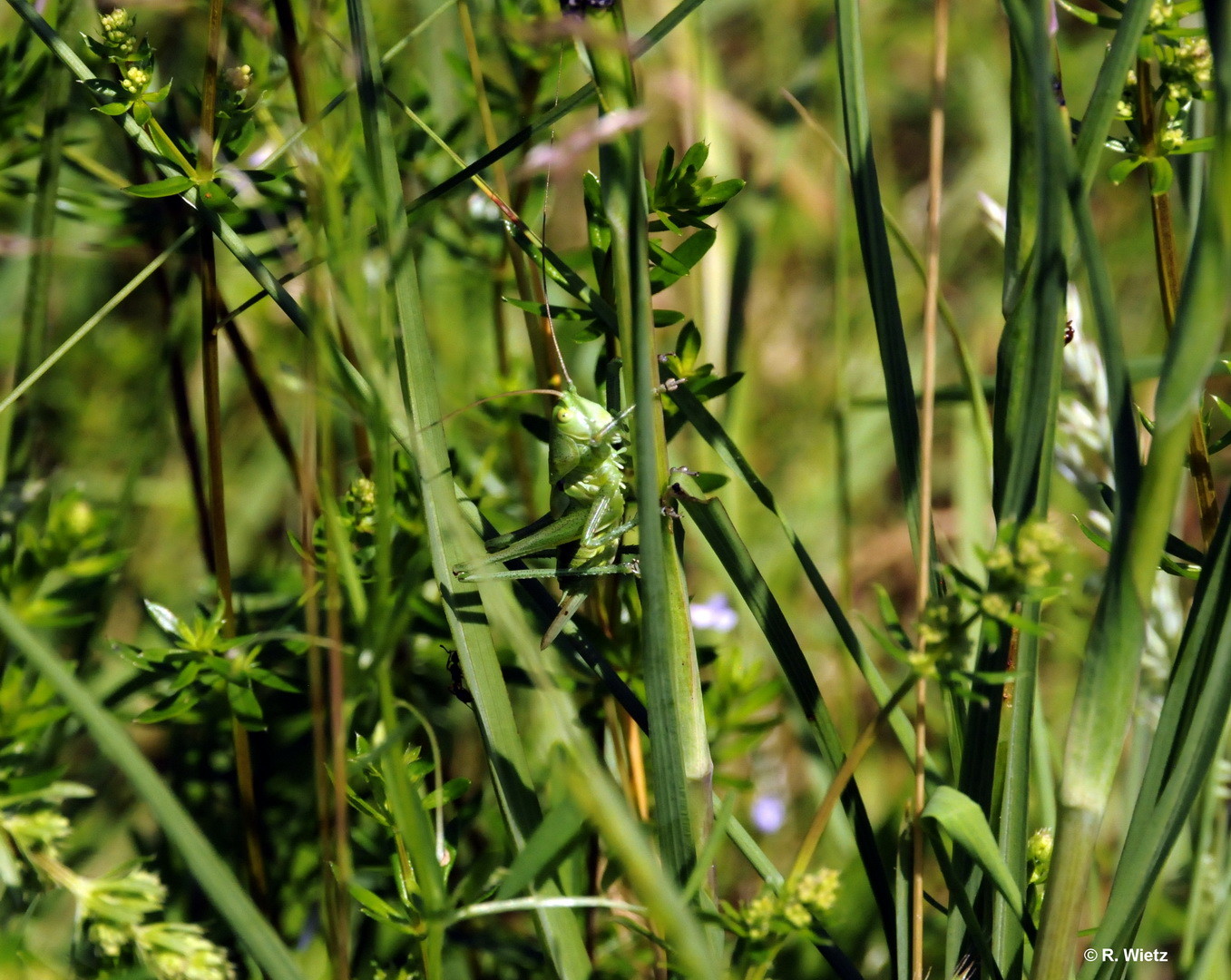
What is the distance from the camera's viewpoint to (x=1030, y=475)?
0.68 metres

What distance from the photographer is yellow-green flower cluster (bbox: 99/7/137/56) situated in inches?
34.7

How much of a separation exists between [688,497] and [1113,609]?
1.09ft

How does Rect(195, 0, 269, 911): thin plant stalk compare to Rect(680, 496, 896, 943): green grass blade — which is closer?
Rect(680, 496, 896, 943): green grass blade

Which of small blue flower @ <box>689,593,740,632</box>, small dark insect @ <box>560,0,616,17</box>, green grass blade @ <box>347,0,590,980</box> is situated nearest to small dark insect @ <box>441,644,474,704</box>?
green grass blade @ <box>347,0,590,980</box>

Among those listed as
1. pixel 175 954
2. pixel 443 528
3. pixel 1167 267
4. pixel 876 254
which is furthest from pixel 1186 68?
pixel 175 954

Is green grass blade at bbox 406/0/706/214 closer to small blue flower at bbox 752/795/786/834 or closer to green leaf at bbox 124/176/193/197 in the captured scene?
green leaf at bbox 124/176/193/197

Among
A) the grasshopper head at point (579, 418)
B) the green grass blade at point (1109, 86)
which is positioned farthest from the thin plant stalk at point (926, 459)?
the grasshopper head at point (579, 418)

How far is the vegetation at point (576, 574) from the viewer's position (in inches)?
25.6

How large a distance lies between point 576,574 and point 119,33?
0.66 metres

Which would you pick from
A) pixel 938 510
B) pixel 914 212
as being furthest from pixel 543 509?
pixel 914 212

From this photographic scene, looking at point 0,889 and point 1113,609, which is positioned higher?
point 1113,609

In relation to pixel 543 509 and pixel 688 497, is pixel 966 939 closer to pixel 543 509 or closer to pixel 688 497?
pixel 688 497

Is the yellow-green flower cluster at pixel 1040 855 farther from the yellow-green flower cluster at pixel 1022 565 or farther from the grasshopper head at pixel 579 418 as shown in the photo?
the grasshopper head at pixel 579 418

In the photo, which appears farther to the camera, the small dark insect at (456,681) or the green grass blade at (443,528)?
the small dark insect at (456,681)
